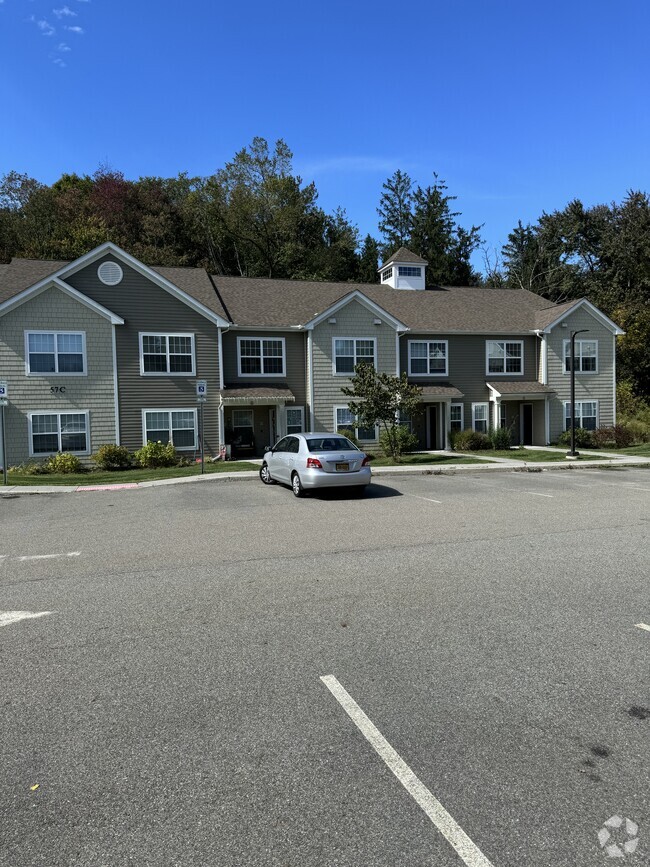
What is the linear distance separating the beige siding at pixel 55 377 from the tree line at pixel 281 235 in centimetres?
1801

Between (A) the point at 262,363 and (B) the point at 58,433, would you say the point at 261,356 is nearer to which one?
(A) the point at 262,363

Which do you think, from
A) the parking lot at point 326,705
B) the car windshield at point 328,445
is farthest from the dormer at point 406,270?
the parking lot at point 326,705

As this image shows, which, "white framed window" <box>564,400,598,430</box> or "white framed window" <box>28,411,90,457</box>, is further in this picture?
"white framed window" <box>564,400,598,430</box>

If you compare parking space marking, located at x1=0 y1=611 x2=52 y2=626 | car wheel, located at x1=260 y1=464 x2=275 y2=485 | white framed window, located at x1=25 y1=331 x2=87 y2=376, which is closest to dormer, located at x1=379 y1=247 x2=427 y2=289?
white framed window, located at x1=25 y1=331 x2=87 y2=376

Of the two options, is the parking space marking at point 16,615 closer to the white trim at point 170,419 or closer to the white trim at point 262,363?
the white trim at point 170,419

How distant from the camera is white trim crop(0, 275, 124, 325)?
2248 centimetres

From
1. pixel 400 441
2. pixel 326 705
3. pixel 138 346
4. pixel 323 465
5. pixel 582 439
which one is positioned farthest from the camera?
pixel 582 439

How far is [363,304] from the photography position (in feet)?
90.5

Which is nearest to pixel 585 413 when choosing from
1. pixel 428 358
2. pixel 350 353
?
pixel 428 358

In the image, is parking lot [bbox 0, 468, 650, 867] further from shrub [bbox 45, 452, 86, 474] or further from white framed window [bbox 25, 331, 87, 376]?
white framed window [bbox 25, 331, 87, 376]

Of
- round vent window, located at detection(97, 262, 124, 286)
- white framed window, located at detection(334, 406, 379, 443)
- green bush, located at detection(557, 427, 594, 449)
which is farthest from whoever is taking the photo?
green bush, located at detection(557, 427, 594, 449)

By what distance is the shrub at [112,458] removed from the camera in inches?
899

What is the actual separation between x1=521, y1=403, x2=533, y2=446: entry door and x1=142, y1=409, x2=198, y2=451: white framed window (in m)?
17.2

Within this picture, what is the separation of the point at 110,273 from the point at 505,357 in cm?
1927
